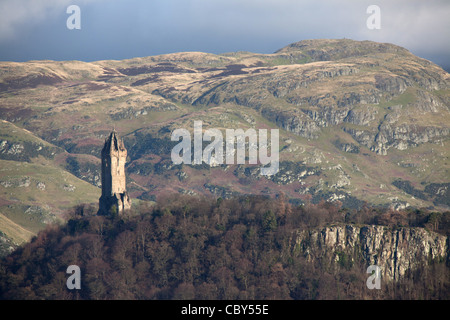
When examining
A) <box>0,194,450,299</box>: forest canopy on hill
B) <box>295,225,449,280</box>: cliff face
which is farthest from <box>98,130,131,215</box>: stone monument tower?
<box>295,225,449,280</box>: cliff face

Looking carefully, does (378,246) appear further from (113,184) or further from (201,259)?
(113,184)

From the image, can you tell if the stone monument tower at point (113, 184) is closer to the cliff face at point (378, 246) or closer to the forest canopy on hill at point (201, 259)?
the forest canopy on hill at point (201, 259)

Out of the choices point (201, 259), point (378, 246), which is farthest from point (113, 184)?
point (378, 246)

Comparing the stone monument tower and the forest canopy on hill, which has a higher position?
the stone monument tower

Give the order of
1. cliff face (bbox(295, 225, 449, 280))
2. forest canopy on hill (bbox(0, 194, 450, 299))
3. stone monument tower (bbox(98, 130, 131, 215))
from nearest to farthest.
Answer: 1. forest canopy on hill (bbox(0, 194, 450, 299))
2. cliff face (bbox(295, 225, 449, 280))
3. stone monument tower (bbox(98, 130, 131, 215))

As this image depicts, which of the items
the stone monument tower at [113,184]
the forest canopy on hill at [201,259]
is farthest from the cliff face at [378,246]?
the stone monument tower at [113,184]

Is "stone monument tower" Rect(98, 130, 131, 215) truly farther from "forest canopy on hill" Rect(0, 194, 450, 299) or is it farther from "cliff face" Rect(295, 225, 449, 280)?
"cliff face" Rect(295, 225, 449, 280)
